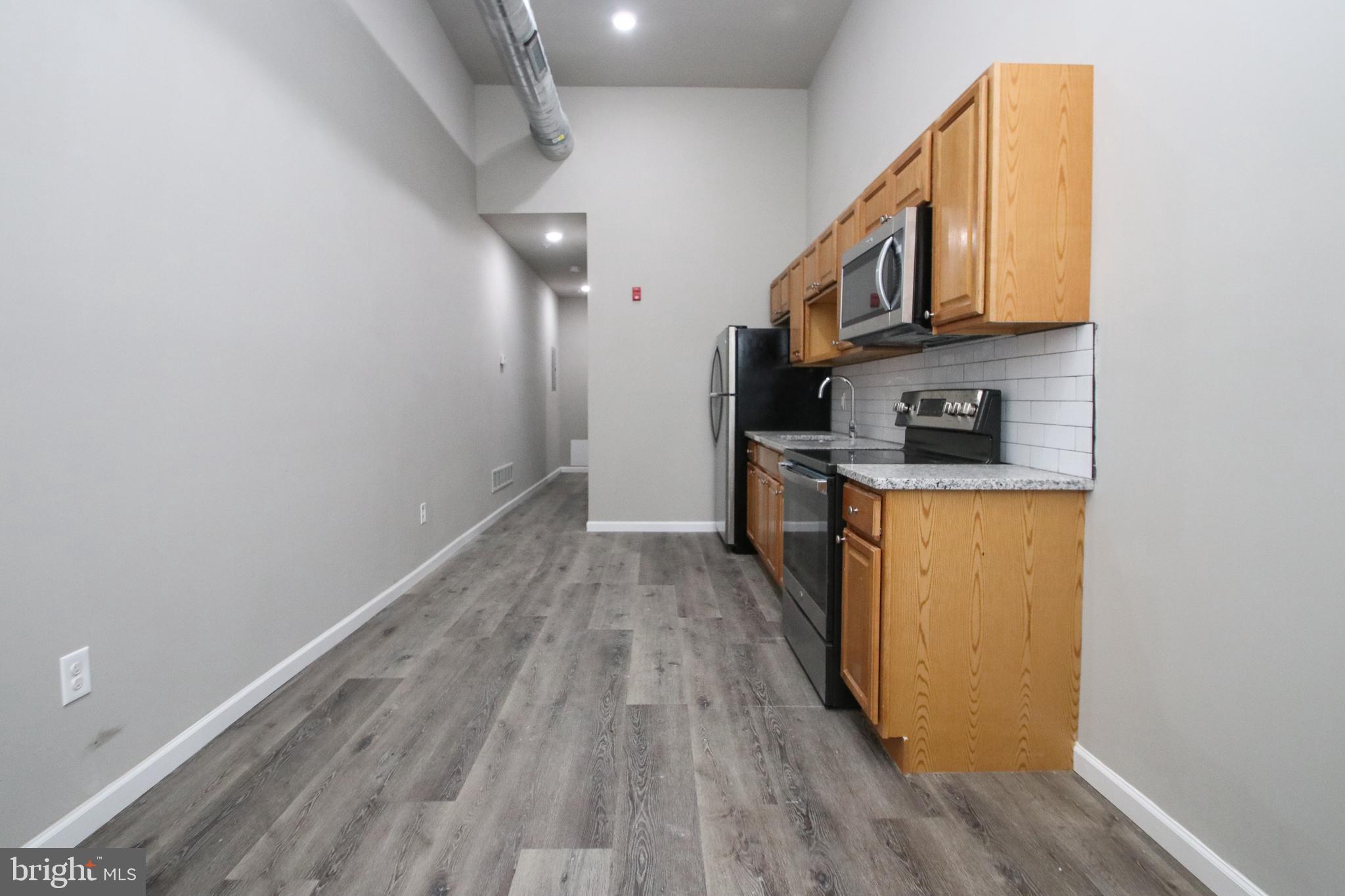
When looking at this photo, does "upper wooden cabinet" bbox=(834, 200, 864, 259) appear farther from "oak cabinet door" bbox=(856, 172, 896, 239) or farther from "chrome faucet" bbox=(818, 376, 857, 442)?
"chrome faucet" bbox=(818, 376, 857, 442)

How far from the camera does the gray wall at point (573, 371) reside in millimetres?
8789

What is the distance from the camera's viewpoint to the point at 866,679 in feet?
5.80

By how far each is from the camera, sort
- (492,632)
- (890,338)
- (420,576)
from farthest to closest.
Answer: (420,576) < (492,632) < (890,338)

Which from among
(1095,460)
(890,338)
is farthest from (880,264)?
(1095,460)

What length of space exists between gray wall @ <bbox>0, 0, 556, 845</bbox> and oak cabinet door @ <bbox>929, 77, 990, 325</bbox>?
231 cm

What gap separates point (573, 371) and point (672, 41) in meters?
5.45

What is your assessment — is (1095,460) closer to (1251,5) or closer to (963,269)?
(963,269)

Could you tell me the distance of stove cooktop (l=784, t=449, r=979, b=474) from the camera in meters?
2.12

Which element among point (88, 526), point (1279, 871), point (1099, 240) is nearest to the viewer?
point (1279, 871)

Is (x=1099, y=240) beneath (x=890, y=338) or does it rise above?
above

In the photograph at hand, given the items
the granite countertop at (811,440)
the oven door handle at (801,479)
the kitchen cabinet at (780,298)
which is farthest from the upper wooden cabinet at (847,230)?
the kitchen cabinet at (780,298)

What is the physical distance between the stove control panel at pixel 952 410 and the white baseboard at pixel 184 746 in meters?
2.67

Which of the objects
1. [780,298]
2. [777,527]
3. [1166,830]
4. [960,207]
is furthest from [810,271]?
[1166,830]

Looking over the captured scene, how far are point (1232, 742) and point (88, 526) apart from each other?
264 cm
